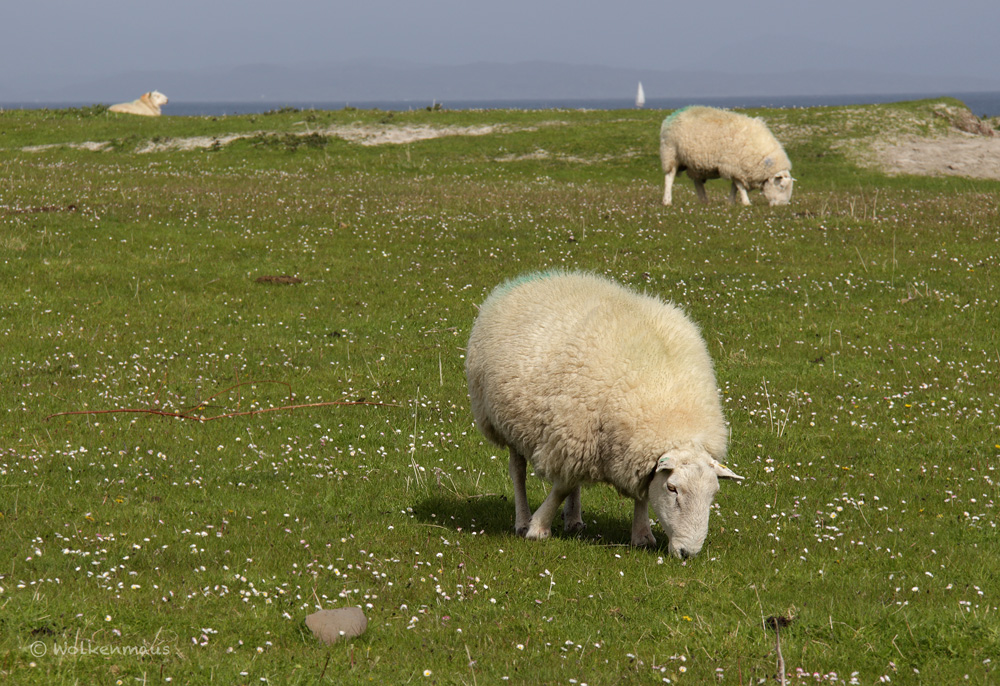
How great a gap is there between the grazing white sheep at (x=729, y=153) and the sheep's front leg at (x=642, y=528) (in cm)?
1998

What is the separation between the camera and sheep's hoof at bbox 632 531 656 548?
27.3ft

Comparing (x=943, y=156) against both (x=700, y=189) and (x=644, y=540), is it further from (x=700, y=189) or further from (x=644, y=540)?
(x=644, y=540)

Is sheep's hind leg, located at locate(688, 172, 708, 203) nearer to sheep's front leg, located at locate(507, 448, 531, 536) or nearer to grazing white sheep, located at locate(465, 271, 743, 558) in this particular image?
grazing white sheep, located at locate(465, 271, 743, 558)

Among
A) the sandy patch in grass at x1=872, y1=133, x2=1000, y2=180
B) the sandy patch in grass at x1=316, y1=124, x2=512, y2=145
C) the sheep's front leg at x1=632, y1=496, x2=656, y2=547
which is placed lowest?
the sheep's front leg at x1=632, y1=496, x2=656, y2=547

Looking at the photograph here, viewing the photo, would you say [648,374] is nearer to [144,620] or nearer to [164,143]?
[144,620]

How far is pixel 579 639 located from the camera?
6.54 metres

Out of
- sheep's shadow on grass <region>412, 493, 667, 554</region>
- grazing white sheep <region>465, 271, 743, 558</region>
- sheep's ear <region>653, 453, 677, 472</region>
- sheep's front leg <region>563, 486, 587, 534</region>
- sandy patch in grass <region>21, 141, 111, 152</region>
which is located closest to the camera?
sheep's ear <region>653, 453, 677, 472</region>

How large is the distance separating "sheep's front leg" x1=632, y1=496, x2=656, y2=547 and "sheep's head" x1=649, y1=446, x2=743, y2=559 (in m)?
0.51

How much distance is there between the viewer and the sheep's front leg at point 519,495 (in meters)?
8.73

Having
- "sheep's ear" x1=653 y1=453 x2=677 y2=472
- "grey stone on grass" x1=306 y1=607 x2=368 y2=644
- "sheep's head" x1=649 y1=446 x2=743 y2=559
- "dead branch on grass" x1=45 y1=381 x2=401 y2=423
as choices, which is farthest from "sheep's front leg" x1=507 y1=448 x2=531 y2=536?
"dead branch on grass" x1=45 y1=381 x2=401 y2=423

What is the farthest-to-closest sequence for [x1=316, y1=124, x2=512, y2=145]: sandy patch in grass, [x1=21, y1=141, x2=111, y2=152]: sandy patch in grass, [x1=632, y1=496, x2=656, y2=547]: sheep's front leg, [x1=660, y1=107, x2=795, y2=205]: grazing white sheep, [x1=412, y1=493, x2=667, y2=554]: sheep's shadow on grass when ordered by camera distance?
[x1=316, y1=124, x2=512, y2=145]: sandy patch in grass, [x1=21, y1=141, x2=111, y2=152]: sandy patch in grass, [x1=660, y1=107, x2=795, y2=205]: grazing white sheep, [x1=412, y1=493, x2=667, y2=554]: sheep's shadow on grass, [x1=632, y1=496, x2=656, y2=547]: sheep's front leg

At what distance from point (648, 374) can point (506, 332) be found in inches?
60.6

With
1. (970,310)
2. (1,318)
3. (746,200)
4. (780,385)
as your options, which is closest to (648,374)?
(780,385)

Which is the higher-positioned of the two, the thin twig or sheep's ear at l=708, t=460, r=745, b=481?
sheep's ear at l=708, t=460, r=745, b=481
